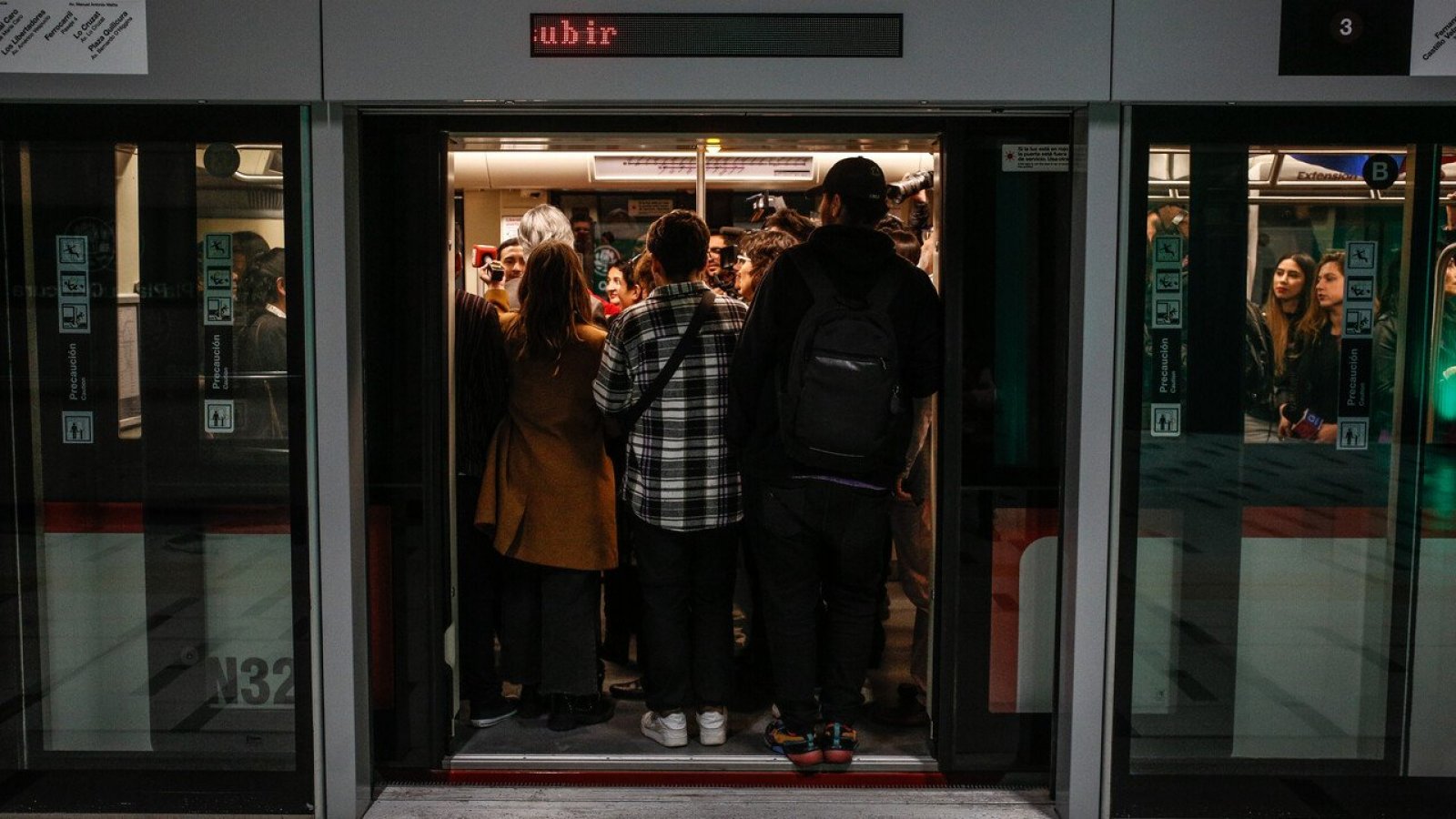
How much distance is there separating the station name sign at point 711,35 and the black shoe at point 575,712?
2.03 metres

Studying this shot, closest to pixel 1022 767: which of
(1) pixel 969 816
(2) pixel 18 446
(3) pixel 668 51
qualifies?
(1) pixel 969 816

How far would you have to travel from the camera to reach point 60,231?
10.6 feet

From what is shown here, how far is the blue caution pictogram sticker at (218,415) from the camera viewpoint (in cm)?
326

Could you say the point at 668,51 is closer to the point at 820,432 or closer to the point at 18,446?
the point at 820,432

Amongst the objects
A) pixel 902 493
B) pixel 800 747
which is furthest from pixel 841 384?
pixel 800 747

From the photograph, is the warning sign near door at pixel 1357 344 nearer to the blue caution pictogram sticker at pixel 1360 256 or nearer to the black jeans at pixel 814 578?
the blue caution pictogram sticker at pixel 1360 256

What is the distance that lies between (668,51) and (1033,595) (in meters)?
1.82

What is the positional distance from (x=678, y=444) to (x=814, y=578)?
56 cm

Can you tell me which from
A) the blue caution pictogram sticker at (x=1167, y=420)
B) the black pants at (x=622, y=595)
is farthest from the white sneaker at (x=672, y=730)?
the blue caution pictogram sticker at (x=1167, y=420)

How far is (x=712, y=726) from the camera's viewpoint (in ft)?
12.2

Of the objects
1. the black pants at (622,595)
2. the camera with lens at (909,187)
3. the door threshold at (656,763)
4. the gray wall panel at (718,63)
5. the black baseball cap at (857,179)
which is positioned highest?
the gray wall panel at (718,63)

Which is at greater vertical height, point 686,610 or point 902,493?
point 902,493

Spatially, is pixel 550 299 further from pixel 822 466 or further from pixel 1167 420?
pixel 1167 420

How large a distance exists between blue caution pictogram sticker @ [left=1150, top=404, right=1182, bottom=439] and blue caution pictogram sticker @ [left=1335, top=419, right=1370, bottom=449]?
462 mm
